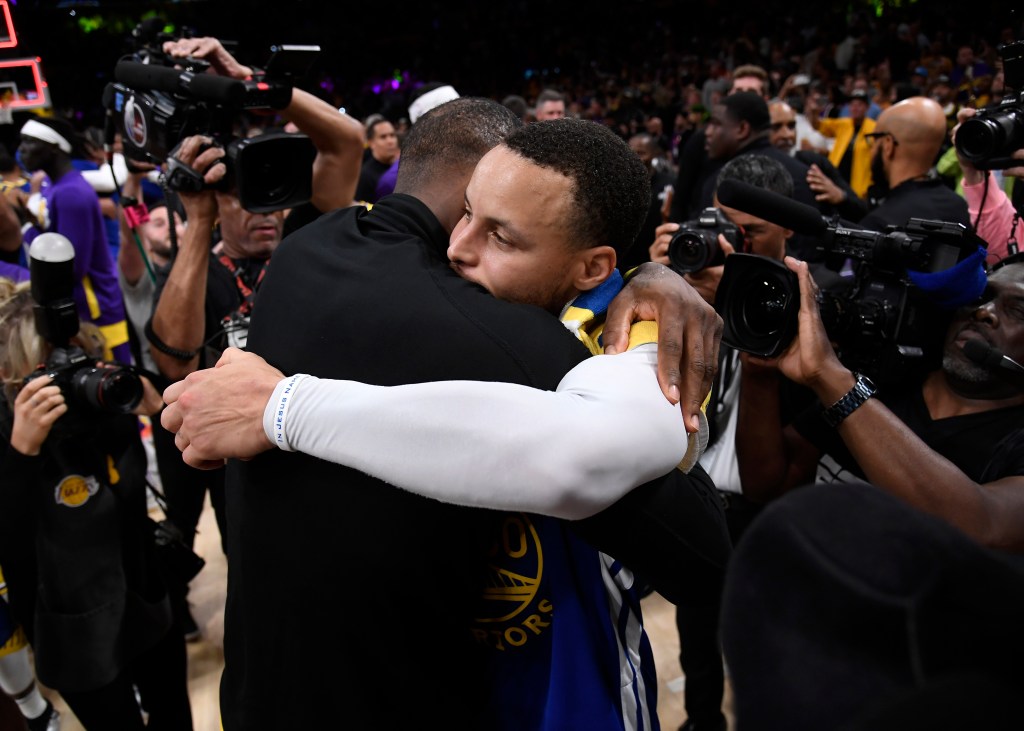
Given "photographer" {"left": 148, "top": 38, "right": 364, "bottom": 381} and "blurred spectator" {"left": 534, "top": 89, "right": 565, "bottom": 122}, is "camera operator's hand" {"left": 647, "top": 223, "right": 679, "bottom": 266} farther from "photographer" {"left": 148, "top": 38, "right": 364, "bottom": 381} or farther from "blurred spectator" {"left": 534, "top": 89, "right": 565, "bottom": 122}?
"blurred spectator" {"left": 534, "top": 89, "right": 565, "bottom": 122}

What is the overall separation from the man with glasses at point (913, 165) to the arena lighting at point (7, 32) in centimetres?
283

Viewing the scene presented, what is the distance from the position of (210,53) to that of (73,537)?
4.32 feet

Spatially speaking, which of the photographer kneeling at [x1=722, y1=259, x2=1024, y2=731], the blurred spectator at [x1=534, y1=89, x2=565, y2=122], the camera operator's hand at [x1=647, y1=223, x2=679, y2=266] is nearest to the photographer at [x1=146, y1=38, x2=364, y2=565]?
the camera operator's hand at [x1=647, y1=223, x2=679, y2=266]

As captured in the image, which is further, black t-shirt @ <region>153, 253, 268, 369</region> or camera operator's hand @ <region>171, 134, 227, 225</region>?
black t-shirt @ <region>153, 253, 268, 369</region>

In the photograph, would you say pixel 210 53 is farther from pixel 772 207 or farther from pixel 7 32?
pixel 772 207

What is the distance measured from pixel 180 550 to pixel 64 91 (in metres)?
17.7

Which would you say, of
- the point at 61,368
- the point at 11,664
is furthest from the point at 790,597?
the point at 11,664

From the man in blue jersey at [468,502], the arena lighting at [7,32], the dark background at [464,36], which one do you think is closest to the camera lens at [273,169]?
the arena lighting at [7,32]

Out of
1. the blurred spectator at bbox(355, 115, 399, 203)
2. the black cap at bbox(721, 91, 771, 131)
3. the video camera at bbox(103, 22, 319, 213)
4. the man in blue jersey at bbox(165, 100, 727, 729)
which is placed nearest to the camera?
the man in blue jersey at bbox(165, 100, 727, 729)

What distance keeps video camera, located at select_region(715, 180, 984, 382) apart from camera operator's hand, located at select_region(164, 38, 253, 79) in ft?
4.59

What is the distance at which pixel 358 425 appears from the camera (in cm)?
81

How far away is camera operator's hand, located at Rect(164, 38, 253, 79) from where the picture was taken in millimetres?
1945

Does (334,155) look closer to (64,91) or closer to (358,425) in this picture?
(358,425)

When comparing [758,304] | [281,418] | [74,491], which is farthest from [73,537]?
[758,304]
